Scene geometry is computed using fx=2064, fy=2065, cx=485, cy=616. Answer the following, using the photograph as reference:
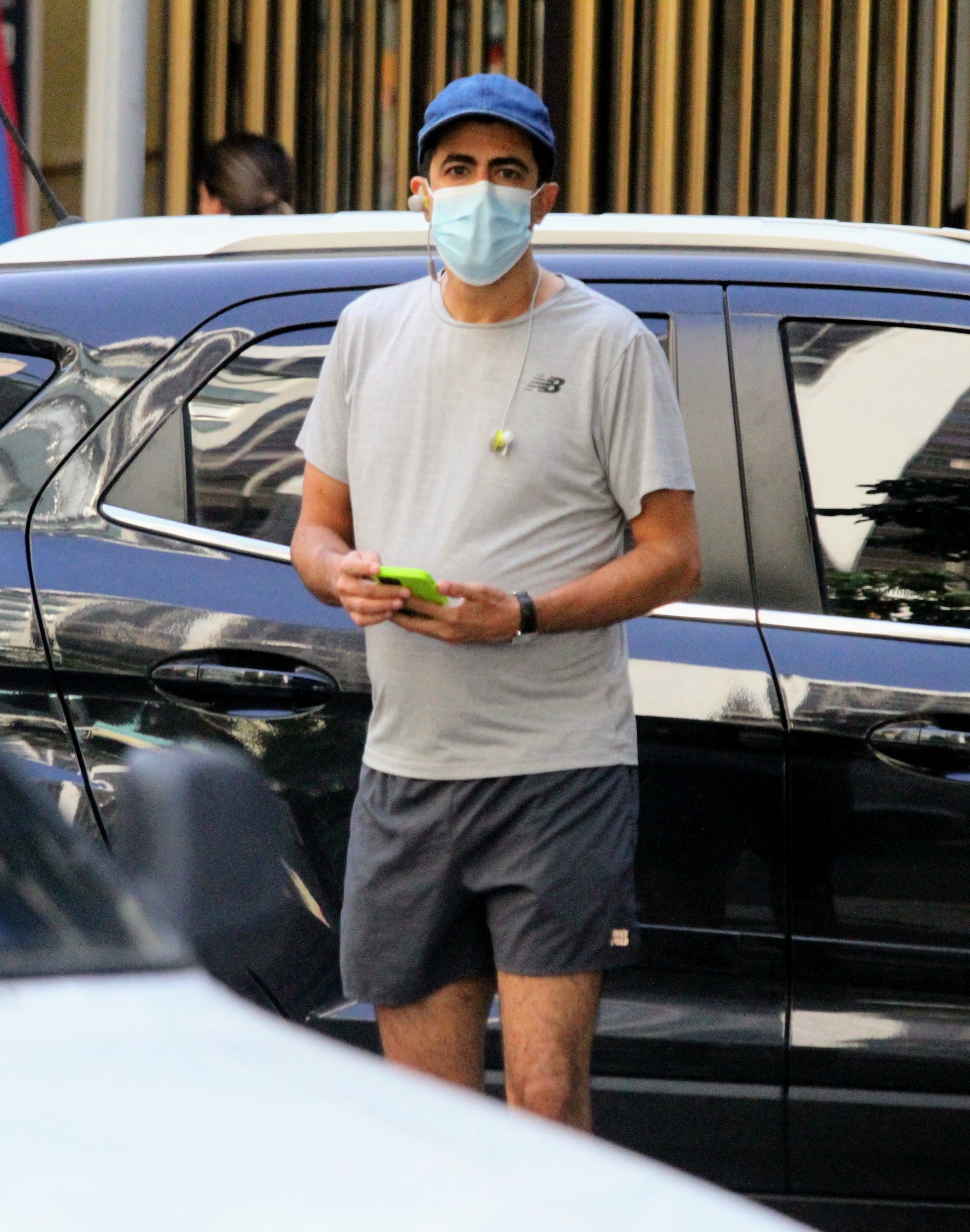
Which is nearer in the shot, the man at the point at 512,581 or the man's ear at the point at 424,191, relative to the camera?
the man at the point at 512,581

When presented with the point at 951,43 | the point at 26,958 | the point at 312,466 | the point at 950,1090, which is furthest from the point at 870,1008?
the point at 951,43

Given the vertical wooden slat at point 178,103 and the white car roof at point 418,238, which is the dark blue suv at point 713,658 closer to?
the white car roof at point 418,238

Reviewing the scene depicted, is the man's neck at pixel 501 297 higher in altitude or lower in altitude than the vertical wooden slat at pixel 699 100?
lower

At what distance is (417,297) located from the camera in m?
2.97

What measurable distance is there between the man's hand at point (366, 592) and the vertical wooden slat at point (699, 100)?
5.51 m

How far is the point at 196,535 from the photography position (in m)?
3.39

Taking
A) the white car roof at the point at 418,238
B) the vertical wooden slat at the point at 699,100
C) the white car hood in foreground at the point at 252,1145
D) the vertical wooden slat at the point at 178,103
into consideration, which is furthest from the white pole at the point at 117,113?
the white car hood in foreground at the point at 252,1145

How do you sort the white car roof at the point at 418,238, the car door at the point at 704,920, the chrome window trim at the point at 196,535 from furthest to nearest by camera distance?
the white car roof at the point at 418,238
the chrome window trim at the point at 196,535
the car door at the point at 704,920

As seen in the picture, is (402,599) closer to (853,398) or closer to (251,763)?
(251,763)

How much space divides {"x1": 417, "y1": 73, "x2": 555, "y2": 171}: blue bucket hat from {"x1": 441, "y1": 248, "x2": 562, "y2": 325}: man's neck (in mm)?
176

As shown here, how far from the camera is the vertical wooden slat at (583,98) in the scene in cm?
782

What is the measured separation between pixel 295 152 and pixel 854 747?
5.01m

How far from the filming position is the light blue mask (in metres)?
2.85

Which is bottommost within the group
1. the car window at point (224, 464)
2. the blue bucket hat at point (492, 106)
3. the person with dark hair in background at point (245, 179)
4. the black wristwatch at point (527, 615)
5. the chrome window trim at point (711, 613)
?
the chrome window trim at point (711, 613)
